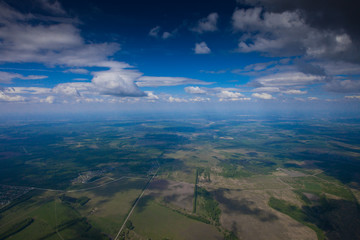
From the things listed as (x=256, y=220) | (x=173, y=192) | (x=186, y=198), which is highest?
(x=256, y=220)

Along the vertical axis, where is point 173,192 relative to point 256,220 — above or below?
below

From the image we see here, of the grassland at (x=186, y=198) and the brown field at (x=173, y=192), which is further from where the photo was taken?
the brown field at (x=173, y=192)

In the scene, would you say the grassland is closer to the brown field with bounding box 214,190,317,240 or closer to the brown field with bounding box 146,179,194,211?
the brown field with bounding box 214,190,317,240

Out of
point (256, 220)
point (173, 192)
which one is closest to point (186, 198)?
point (173, 192)

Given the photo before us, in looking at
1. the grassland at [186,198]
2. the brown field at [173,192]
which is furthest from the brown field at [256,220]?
the brown field at [173,192]

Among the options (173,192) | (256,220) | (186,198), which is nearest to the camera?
(256,220)

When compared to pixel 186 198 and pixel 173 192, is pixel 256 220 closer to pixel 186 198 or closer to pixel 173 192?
pixel 186 198

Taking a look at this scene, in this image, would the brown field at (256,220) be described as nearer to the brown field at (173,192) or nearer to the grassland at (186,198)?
the grassland at (186,198)

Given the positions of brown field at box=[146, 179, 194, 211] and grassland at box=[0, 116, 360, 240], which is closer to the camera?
grassland at box=[0, 116, 360, 240]

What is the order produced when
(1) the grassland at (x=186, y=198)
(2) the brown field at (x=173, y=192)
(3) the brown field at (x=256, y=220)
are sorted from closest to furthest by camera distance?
1. (3) the brown field at (x=256, y=220)
2. (1) the grassland at (x=186, y=198)
3. (2) the brown field at (x=173, y=192)

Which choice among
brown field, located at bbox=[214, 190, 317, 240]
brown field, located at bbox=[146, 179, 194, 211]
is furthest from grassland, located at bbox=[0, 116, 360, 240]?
brown field, located at bbox=[146, 179, 194, 211]

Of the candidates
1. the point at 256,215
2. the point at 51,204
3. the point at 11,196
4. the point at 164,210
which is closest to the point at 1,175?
the point at 11,196
